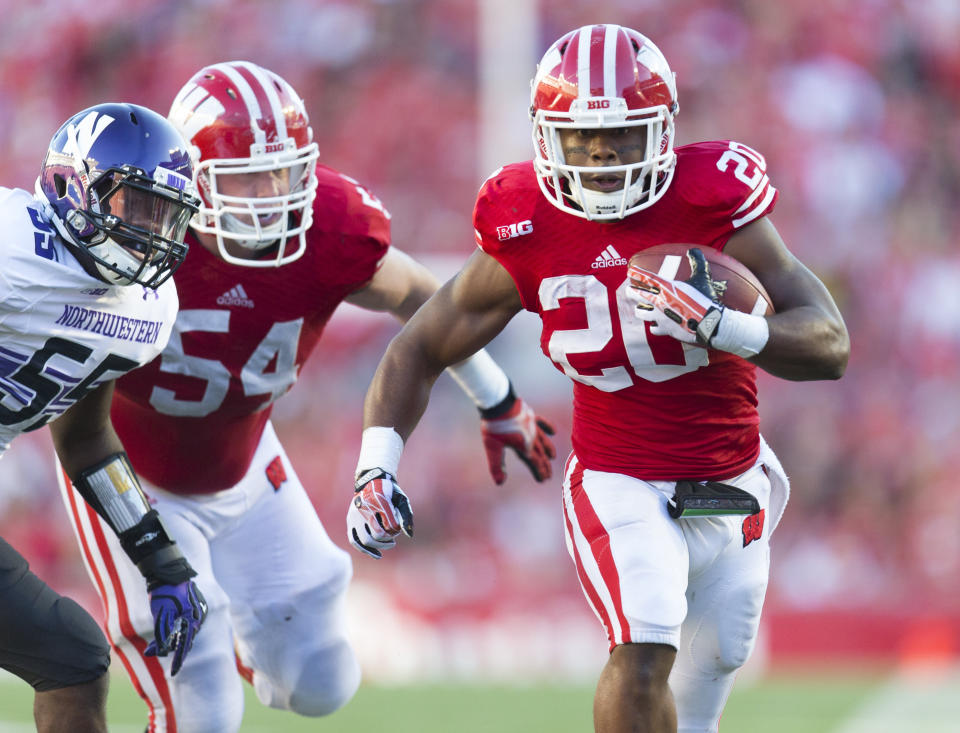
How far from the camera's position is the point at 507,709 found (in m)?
6.82

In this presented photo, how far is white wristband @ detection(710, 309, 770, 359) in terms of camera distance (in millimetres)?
3074

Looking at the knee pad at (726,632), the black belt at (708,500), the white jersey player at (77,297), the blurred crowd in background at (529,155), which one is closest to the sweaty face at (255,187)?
the white jersey player at (77,297)

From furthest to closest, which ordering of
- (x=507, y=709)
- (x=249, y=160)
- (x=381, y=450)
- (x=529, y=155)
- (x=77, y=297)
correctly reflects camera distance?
(x=529, y=155)
(x=507, y=709)
(x=249, y=160)
(x=381, y=450)
(x=77, y=297)

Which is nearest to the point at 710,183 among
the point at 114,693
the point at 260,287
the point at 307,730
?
the point at 260,287

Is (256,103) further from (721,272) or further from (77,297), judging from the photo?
(721,272)

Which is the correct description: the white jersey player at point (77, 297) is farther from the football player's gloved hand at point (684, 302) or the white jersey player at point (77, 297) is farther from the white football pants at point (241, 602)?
the football player's gloved hand at point (684, 302)

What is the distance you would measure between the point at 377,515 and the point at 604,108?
3.64ft

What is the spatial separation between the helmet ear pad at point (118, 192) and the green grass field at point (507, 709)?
134 inches

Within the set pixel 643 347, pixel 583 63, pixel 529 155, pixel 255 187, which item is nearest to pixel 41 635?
pixel 255 187

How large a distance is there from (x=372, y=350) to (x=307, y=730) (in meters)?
4.11

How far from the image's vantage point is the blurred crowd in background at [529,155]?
28.7 ft

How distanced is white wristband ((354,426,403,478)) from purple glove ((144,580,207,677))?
1.67 ft

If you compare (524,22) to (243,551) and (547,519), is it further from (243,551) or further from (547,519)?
(243,551)

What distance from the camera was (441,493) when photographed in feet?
30.9
